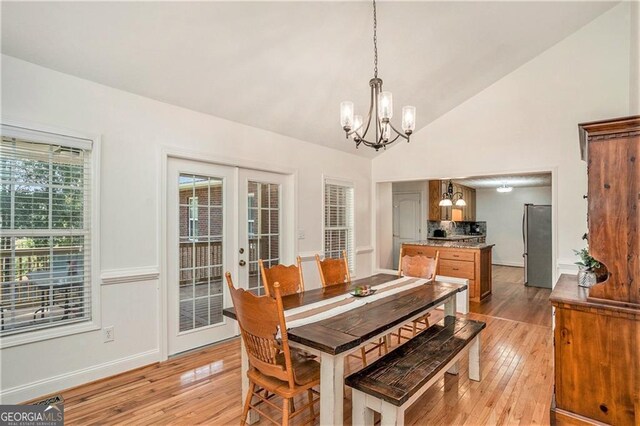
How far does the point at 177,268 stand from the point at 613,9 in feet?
18.6

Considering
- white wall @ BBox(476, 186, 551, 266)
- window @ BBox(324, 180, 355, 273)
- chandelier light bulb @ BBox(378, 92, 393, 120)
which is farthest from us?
white wall @ BBox(476, 186, 551, 266)

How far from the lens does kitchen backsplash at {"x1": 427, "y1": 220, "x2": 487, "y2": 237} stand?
7.93m

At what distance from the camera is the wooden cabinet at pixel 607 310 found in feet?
6.44

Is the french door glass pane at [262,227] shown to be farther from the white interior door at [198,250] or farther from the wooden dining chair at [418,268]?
the wooden dining chair at [418,268]

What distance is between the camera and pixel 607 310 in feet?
6.54

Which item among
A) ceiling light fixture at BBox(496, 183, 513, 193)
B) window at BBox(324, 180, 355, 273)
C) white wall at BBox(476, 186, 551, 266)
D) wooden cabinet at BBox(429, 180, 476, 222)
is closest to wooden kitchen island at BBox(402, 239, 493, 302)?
window at BBox(324, 180, 355, 273)

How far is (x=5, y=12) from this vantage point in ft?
6.64

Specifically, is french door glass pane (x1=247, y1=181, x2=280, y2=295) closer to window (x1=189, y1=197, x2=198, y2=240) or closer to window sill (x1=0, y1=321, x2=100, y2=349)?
window (x1=189, y1=197, x2=198, y2=240)

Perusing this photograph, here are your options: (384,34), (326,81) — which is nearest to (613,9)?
(384,34)

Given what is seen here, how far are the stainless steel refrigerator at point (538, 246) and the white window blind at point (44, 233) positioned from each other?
295 inches

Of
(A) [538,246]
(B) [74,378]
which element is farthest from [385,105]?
(A) [538,246]

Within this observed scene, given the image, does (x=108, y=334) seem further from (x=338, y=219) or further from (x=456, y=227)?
(x=456, y=227)

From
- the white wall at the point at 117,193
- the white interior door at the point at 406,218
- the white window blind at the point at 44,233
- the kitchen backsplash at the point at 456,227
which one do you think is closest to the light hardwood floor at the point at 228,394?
the white wall at the point at 117,193

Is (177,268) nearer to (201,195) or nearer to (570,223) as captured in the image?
(201,195)
